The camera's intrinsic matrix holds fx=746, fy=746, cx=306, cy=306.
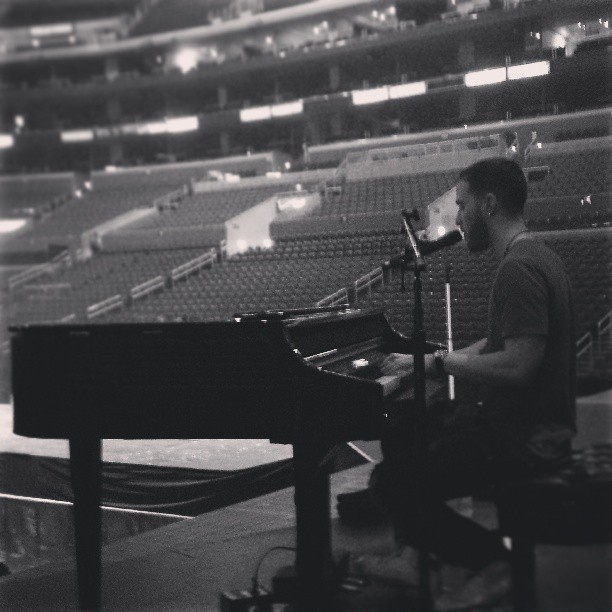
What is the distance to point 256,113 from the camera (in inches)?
432

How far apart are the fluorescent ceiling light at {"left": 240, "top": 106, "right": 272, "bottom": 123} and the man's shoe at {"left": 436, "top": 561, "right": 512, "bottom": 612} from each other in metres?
7.50

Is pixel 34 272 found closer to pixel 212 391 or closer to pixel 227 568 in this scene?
pixel 227 568

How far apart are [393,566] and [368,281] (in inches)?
92.2

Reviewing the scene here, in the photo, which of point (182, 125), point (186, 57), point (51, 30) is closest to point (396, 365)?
point (182, 125)

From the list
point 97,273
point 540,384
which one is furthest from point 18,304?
point 540,384

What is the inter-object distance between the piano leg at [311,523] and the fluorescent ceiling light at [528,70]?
7.99 ft

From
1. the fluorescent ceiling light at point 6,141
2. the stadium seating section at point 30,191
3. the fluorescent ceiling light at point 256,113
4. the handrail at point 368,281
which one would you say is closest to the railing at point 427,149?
the handrail at point 368,281

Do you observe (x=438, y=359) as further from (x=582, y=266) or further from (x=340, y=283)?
(x=340, y=283)

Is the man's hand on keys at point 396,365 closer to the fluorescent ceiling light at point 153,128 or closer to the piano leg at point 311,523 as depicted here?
the piano leg at point 311,523

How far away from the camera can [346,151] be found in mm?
4426

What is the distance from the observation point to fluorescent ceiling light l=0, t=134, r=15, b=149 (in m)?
19.2

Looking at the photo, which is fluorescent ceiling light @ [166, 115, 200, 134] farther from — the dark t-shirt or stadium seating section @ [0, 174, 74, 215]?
the dark t-shirt

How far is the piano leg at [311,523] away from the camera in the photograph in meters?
2.02

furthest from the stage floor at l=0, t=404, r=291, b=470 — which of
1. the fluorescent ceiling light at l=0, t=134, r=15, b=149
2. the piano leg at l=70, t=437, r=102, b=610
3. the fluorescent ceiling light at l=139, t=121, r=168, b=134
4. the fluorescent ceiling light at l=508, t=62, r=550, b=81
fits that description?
the fluorescent ceiling light at l=0, t=134, r=15, b=149
